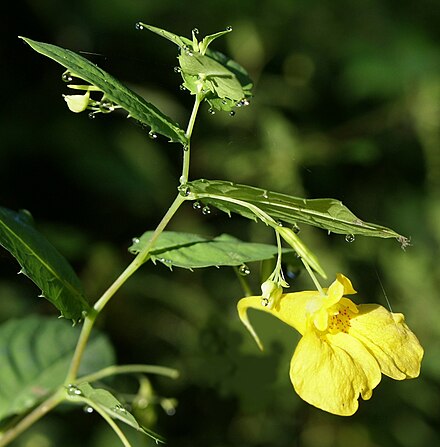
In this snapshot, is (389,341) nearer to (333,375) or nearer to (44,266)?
(333,375)

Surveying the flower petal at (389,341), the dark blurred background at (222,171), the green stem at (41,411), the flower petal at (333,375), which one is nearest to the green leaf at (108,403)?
the green stem at (41,411)

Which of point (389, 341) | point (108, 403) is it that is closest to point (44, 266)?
point (108, 403)

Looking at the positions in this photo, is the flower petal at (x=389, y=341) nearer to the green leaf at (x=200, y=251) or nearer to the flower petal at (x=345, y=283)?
the flower petal at (x=345, y=283)

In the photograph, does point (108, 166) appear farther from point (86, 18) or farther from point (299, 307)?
point (299, 307)

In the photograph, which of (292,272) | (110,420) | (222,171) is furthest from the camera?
(222,171)

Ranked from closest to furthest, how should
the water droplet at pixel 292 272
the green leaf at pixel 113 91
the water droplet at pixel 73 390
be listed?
the green leaf at pixel 113 91 < the water droplet at pixel 73 390 < the water droplet at pixel 292 272
